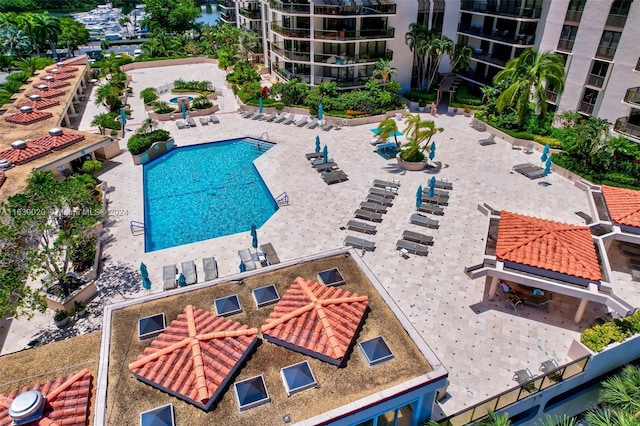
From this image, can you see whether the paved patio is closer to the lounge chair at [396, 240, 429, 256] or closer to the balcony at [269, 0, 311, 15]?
the lounge chair at [396, 240, 429, 256]

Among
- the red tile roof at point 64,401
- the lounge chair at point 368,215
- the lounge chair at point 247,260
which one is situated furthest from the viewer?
the lounge chair at point 368,215

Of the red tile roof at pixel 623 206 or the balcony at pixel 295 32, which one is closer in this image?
the red tile roof at pixel 623 206

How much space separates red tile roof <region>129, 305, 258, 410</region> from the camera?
12.1 metres

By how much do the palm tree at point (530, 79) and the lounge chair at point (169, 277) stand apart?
106 ft

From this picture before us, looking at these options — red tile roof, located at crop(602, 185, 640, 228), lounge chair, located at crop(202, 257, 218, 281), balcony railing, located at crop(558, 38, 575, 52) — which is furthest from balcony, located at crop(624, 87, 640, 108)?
lounge chair, located at crop(202, 257, 218, 281)

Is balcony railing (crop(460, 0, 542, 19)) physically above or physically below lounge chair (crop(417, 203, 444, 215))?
above

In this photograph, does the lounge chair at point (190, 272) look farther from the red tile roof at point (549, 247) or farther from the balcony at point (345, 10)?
the balcony at point (345, 10)

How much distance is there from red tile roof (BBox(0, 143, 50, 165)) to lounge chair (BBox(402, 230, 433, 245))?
27150mm

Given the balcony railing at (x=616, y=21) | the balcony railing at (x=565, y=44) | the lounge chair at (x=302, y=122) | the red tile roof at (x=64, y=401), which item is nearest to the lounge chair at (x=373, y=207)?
the lounge chair at (x=302, y=122)

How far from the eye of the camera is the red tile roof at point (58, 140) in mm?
31781

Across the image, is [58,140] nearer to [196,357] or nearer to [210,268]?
[210,268]

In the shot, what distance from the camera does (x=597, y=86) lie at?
115 feet

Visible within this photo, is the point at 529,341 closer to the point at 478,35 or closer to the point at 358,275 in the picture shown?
the point at 358,275

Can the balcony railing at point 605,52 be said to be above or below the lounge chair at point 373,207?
above
